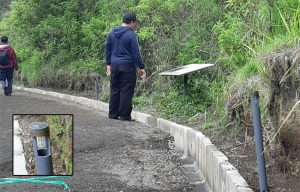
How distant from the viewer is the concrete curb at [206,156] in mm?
4461

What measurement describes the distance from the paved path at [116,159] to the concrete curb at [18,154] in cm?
174

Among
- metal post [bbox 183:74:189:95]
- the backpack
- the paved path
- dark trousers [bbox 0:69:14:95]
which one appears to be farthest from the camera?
dark trousers [bbox 0:69:14:95]

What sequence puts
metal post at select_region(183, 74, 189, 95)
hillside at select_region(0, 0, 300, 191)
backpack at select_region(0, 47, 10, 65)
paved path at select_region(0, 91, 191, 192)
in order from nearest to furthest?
hillside at select_region(0, 0, 300, 191), paved path at select_region(0, 91, 191, 192), metal post at select_region(183, 74, 189, 95), backpack at select_region(0, 47, 10, 65)

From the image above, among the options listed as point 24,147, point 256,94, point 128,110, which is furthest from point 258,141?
point 128,110

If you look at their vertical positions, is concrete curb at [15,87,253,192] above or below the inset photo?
below

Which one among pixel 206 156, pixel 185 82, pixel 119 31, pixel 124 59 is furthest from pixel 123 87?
pixel 206 156

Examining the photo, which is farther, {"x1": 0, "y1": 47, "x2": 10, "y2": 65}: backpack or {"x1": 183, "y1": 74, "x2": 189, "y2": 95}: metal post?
{"x1": 0, "y1": 47, "x2": 10, "y2": 65}: backpack

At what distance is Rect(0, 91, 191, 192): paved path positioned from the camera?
18.0 ft

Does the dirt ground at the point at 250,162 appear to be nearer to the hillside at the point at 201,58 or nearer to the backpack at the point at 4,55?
the hillside at the point at 201,58

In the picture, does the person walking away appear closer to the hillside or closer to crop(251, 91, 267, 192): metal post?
the hillside

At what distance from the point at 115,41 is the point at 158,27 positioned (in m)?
3.45

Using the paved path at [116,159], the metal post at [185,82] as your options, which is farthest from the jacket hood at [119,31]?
the paved path at [116,159]

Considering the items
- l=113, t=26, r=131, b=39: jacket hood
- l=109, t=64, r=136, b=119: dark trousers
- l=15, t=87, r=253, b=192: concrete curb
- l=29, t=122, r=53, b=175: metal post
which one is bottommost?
l=15, t=87, r=253, b=192: concrete curb

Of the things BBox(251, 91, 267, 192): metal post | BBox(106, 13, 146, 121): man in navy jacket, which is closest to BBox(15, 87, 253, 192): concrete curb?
BBox(251, 91, 267, 192): metal post
